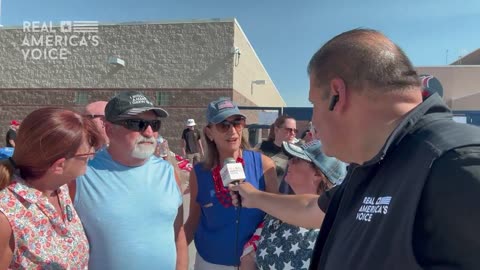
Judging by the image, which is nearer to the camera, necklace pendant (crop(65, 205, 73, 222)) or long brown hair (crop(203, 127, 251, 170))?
necklace pendant (crop(65, 205, 73, 222))

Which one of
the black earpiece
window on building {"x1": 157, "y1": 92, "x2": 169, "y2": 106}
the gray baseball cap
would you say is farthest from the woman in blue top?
window on building {"x1": 157, "y1": 92, "x2": 169, "y2": 106}

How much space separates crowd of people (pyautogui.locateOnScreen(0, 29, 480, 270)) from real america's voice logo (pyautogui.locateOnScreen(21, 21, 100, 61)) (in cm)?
1981

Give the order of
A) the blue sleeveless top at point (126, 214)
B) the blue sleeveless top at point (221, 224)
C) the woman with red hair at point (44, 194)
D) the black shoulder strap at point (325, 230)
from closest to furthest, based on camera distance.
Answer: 1. the black shoulder strap at point (325, 230)
2. the woman with red hair at point (44, 194)
3. the blue sleeveless top at point (126, 214)
4. the blue sleeveless top at point (221, 224)

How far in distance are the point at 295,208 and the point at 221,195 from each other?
842 millimetres

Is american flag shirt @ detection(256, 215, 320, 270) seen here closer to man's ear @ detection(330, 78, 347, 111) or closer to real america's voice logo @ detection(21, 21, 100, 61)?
man's ear @ detection(330, 78, 347, 111)

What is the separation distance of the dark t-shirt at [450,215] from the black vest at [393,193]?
0.02 meters

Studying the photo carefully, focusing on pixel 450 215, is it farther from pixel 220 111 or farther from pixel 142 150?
→ pixel 220 111

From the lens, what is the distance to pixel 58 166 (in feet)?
6.80

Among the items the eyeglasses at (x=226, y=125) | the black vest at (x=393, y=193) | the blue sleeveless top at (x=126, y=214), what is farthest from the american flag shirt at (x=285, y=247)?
the black vest at (x=393, y=193)

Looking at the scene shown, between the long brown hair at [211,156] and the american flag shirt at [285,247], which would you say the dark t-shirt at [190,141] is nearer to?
the long brown hair at [211,156]

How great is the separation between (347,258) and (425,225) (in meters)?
0.29

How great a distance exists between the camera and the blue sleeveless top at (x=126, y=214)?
233cm

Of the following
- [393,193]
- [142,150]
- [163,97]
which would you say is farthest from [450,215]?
[163,97]

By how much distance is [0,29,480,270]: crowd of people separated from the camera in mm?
998
